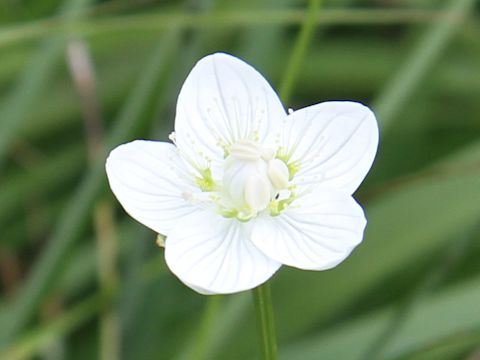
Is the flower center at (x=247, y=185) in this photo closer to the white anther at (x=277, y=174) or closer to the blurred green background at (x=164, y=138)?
the white anther at (x=277, y=174)

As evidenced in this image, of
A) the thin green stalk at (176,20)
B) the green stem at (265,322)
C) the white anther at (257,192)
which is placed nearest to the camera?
the green stem at (265,322)

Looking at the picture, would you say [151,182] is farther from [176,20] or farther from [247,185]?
[176,20]

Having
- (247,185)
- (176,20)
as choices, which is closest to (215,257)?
(247,185)

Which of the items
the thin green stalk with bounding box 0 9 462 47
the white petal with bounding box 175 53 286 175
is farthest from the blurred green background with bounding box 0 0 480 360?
the white petal with bounding box 175 53 286 175

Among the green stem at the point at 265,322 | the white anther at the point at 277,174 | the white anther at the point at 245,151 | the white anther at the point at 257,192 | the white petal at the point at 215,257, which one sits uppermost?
the white anther at the point at 245,151

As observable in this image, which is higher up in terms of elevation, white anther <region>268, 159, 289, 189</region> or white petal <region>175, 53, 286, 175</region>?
white petal <region>175, 53, 286, 175</region>

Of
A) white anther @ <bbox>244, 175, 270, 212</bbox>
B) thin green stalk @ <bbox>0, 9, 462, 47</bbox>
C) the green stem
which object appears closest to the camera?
the green stem

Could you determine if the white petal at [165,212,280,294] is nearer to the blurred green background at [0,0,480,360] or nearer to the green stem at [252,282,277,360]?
the green stem at [252,282,277,360]

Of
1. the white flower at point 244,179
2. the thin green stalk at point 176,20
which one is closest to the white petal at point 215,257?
the white flower at point 244,179
